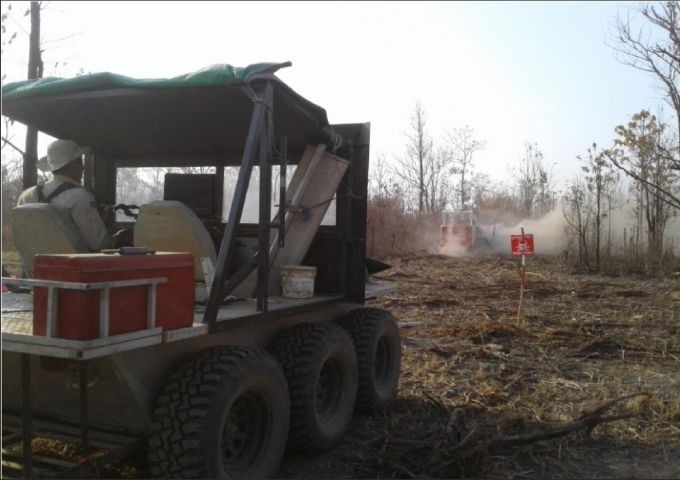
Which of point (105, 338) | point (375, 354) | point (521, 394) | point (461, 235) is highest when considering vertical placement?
point (461, 235)

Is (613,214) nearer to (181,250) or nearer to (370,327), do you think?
(370,327)

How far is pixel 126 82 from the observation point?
4406 millimetres

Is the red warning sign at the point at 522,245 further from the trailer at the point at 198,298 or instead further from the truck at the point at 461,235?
the truck at the point at 461,235

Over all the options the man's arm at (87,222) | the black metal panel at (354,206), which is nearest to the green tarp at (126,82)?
the man's arm at (87,222)

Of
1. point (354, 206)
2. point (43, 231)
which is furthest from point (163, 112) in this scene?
point (354, 206)

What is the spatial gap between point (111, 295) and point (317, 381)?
219 cm

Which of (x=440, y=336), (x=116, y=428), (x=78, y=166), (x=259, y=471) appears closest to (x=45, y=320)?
(x=116, y=428)

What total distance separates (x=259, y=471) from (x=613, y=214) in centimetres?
2632

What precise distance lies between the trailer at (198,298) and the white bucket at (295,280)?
4 cm

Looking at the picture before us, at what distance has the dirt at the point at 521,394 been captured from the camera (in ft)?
15.7

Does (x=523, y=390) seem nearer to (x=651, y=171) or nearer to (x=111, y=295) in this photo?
(x=111, y=295)

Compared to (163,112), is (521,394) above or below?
below

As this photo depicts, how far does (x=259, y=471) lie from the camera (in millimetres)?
4133

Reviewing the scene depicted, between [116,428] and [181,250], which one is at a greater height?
[181,250]
